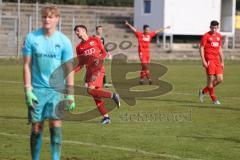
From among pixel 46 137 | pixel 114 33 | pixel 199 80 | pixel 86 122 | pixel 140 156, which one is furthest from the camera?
pixel 114 33

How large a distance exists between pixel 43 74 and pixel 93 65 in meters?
6.44

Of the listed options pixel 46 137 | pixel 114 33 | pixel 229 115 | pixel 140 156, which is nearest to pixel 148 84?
pixel 229 115

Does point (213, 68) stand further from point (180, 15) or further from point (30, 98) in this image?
point (180, 15)

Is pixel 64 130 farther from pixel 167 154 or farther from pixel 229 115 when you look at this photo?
pixel 229 115

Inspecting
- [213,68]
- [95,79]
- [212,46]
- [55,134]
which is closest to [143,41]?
[212,46]

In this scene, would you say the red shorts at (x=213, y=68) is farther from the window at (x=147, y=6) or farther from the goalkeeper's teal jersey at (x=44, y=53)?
the window at (x=147, y=6)

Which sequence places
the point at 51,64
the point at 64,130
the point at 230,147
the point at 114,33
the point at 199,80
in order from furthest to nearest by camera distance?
1. the point at 114,33
2. the point at 199,80
3. the point at 64,130
4. the point at 230,147
5. the point at 51,64

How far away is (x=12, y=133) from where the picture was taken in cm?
1444

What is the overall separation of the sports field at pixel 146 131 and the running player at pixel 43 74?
1.39 metres

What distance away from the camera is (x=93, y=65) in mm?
16750

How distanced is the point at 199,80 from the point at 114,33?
79.1 ft

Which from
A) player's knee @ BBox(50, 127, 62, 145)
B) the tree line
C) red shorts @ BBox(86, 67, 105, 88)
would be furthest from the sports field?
the tree line

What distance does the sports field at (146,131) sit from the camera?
40.1 feet

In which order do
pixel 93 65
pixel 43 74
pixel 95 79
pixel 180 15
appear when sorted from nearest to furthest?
pixel 43 74 < pixel 95 79 < pixel 93 65 < pixel 180 15
